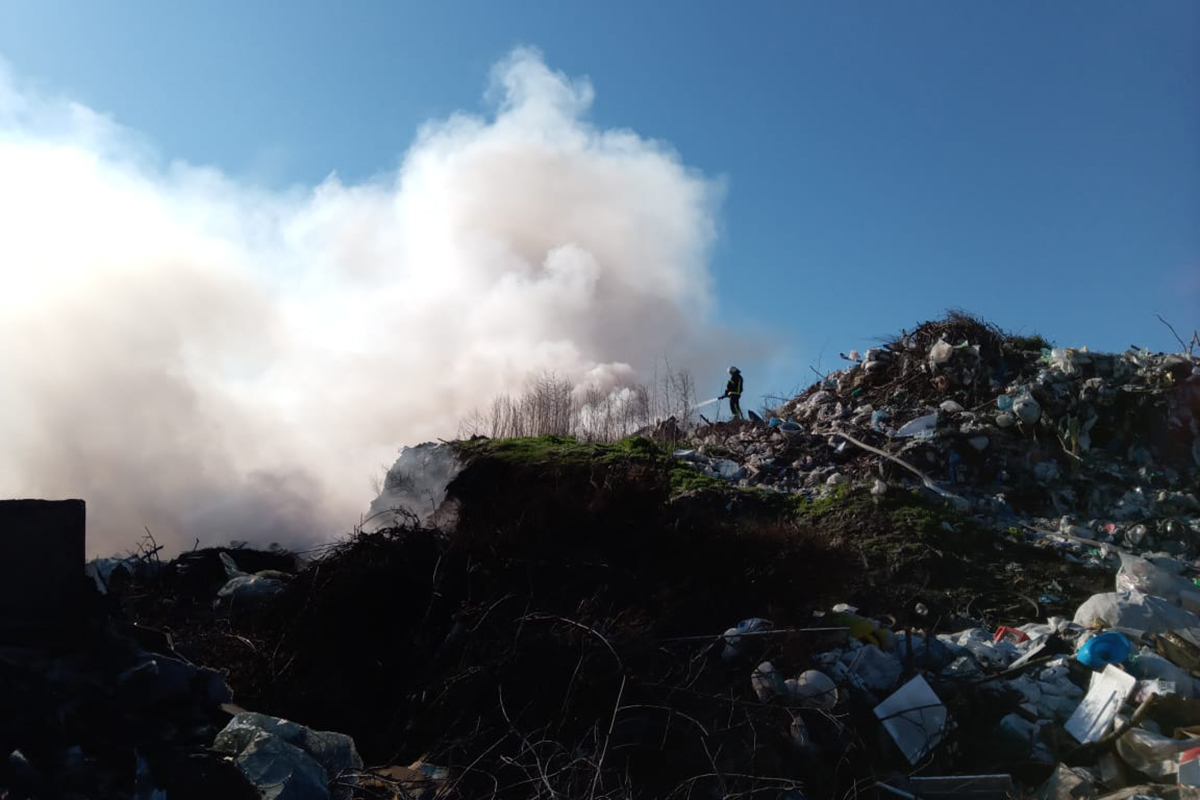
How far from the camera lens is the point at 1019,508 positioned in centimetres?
998

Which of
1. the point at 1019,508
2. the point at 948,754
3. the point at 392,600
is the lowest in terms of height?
the point at 948,754

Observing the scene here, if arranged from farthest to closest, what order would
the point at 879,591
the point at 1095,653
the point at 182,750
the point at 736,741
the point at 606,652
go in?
the point at 879,591
the point at 1095,653
the point at 606,652
the point at 736,741
the point at 182,750

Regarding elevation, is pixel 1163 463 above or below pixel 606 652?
above

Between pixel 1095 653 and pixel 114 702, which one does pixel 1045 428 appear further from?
pixel 114 702

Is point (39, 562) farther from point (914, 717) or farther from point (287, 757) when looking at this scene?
point (914, 717)

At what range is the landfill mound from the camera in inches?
167

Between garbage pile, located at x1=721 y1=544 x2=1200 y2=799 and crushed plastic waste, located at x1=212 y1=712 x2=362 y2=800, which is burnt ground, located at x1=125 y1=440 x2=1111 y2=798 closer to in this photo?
garbage pile, located at x1=721 y1=544 x2=1200 y2=799

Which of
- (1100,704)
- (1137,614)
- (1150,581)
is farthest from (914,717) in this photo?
(1150,581)

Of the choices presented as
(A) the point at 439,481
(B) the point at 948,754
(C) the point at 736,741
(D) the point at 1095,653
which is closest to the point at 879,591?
(D) the point at 1095,653

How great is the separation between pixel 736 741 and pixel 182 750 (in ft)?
8.64

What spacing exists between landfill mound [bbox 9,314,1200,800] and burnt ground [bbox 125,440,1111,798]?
0.02 meters

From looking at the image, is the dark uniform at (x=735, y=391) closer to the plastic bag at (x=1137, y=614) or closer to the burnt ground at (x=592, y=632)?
the burnt ground at (x=592, y=632)

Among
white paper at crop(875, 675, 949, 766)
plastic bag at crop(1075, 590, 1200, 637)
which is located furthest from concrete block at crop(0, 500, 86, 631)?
plastic bag at crop(1075, 590, 1200, 637)

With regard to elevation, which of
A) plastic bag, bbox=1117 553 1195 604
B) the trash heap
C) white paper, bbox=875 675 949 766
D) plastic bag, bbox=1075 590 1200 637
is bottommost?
white paper, bbox=875 675 949 766
